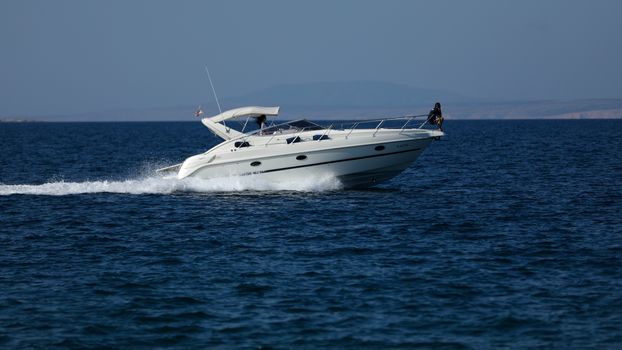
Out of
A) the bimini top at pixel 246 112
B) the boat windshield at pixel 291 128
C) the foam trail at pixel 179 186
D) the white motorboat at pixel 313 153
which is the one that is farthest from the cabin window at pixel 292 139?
Result: the bimini top at pixel 246 112

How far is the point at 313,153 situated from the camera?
30672mm

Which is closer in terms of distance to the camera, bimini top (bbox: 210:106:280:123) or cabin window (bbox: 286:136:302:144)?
cabin window (bbox: 286:136:302:144)

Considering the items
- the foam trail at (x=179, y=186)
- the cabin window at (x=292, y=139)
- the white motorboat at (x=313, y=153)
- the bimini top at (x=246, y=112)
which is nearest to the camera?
the white motorboat at (x=313, y=153)

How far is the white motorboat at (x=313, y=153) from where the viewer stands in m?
30.7

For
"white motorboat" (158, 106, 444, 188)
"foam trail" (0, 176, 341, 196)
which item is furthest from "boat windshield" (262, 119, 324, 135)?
"foam trail" (0, 176, 341, 196)

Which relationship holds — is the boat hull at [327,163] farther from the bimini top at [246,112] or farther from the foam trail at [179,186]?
the bimini top at [246,112]

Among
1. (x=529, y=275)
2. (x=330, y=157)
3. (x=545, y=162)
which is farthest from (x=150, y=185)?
(x=545, y=162)

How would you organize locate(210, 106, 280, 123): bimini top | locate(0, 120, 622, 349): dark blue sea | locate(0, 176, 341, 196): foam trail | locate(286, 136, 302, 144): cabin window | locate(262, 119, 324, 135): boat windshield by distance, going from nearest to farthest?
locate(0, 120, 622, 349): dark blue sea
locate(286, 136, 302, 144): cabin window
locate(262, 119, 324, 135): boat windshield
locate(0, 176, 341, 196): foam trail
locate(210, 106, 280, 123): bimini top

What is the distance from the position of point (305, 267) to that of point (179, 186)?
14.6 meters

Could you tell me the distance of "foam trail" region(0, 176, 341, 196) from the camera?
3172cm

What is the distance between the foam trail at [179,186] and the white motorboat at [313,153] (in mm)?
262

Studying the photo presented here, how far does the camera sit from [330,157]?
30781 millimetres

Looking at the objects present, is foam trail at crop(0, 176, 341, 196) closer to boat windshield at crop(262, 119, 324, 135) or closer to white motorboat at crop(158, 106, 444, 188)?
white motorboat at crop(158, 106, 444, 188)

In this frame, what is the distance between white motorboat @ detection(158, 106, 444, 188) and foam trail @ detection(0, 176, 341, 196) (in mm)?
262
